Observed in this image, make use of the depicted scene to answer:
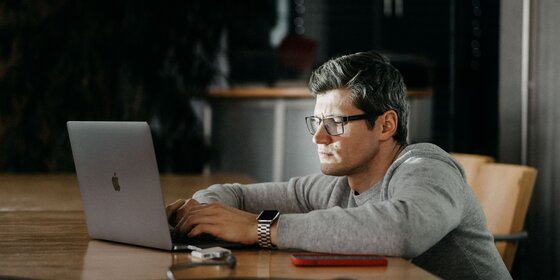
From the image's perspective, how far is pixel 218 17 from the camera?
228 inches

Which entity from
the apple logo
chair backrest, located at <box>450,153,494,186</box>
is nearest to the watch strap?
the apple logo

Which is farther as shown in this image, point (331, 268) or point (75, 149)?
point (75, 149)

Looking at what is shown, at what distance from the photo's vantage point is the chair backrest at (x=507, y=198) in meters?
3.08

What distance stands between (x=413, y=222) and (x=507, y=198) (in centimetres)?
128

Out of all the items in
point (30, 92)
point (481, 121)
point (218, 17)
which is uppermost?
point (218, 17)

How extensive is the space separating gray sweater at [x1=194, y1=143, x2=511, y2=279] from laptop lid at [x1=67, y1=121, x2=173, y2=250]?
285 mm

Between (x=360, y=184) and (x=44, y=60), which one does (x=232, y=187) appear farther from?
(x=44, y=60)

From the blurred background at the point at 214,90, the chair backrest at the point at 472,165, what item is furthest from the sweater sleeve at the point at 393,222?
the blurred background at the point at 214,90

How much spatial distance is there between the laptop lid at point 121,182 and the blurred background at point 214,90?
2.33 meters

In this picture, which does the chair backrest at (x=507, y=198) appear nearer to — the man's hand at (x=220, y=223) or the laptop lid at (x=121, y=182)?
the man's hand at (x=220, y=223)

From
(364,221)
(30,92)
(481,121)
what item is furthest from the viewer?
(481,121)

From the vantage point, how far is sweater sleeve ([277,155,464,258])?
194 cm

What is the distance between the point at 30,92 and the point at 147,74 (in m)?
0.69

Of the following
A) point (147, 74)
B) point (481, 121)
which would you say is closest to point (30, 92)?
point (147, 74)
